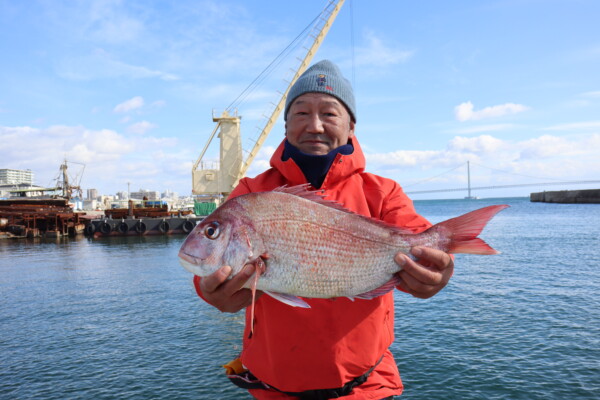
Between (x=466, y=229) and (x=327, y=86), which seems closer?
(x=466, y=229)

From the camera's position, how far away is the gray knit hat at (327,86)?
3164 mm

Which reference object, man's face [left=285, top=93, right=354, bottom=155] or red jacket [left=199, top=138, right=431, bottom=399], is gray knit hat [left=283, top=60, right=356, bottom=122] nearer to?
man's face [left=285, top=93, right=354, bottom=155]

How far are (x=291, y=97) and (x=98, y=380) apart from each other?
972cm

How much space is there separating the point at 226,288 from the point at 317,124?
1.37 metres

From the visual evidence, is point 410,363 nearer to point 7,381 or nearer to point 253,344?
point 253,344

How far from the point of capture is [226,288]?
8.32 ft

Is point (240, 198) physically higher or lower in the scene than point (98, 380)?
higher

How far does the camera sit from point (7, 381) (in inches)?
393

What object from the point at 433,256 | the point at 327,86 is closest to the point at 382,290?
the point at 433,256

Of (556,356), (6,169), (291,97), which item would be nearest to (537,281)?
(556,356)

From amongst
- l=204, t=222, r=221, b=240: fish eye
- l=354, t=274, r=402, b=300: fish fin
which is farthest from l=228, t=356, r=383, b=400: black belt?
l=204, t=222, r=221, b=240: fish eye

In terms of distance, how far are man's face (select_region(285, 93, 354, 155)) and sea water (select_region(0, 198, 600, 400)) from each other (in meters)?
7.78

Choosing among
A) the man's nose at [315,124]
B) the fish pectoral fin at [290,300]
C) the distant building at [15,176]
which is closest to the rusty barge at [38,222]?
the man's nose at [315,124]

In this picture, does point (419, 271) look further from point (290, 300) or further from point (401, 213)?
point (290, 300)
